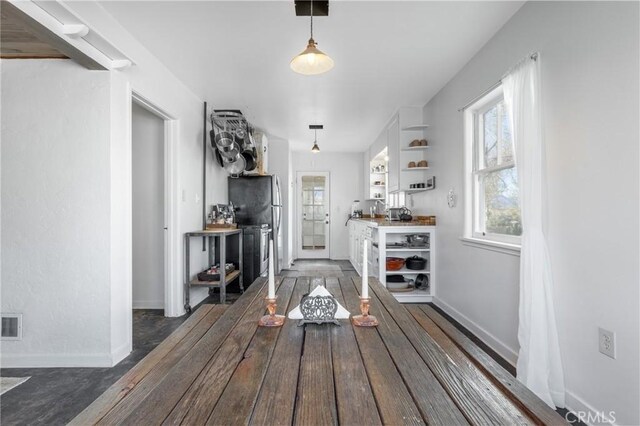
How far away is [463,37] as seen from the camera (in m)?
2.51

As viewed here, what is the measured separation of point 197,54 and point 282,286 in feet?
7.31

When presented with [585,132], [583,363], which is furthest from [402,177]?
[583,363]

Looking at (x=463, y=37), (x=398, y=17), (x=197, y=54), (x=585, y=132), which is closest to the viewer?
(x=585, y=132)

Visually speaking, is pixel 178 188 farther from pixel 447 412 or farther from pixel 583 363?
pixel 583 363

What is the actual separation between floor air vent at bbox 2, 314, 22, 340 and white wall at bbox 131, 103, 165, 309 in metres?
1.35

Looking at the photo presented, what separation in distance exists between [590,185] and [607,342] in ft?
2.57

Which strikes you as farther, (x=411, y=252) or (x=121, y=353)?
(x=411, y=252)

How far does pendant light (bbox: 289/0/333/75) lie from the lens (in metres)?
1.91

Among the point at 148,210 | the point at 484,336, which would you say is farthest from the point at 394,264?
the point at 148,210

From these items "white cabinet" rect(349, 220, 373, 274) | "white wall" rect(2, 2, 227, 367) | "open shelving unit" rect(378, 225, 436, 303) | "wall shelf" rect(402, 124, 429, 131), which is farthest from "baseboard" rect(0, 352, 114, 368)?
"wall shelf" rect(402, 124, 429, 131)

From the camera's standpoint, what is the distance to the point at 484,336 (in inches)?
105

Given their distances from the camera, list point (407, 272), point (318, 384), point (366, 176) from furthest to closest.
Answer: point (366, 176)
point (407, 272)
point (318, 384)

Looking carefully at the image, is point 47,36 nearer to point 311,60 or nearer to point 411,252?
point 311,60

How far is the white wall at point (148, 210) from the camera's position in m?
3.61
